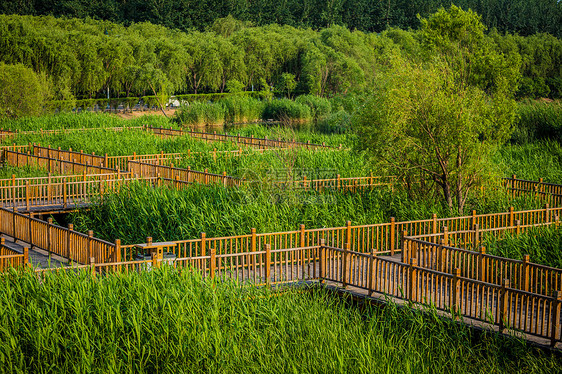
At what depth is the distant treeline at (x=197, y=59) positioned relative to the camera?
66.0 m

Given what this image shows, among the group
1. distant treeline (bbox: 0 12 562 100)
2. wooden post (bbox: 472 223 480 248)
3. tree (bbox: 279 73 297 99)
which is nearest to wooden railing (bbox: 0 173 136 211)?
wooden post (bbox: 472 223 480 248)

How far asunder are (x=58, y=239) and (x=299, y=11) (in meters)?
133

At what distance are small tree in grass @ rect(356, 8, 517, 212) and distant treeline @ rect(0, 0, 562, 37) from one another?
92.9 metres

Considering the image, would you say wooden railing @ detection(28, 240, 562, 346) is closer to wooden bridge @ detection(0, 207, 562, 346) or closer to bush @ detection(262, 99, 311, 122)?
wooden bridge @ detection(0, 207, 562, 346)

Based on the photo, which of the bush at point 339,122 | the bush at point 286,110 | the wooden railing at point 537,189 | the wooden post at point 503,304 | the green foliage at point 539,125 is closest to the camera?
the wooden post at point 503,304

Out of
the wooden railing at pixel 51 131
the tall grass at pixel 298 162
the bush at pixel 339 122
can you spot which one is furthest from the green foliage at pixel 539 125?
the wooden railing at pixel 51 131

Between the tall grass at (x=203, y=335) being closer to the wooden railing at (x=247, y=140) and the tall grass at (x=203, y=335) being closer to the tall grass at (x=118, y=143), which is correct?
the wooden railing at (x=247, y=140)

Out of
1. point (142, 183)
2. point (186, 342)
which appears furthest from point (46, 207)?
point (186, 342)

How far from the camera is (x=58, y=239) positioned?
17078mm

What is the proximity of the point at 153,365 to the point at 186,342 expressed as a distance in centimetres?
54

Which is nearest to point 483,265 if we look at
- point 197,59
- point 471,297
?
point 471,297

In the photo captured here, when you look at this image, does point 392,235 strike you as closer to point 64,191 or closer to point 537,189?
point 537,189

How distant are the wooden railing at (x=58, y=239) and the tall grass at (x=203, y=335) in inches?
115

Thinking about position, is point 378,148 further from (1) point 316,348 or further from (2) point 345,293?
(1) point 316,348
